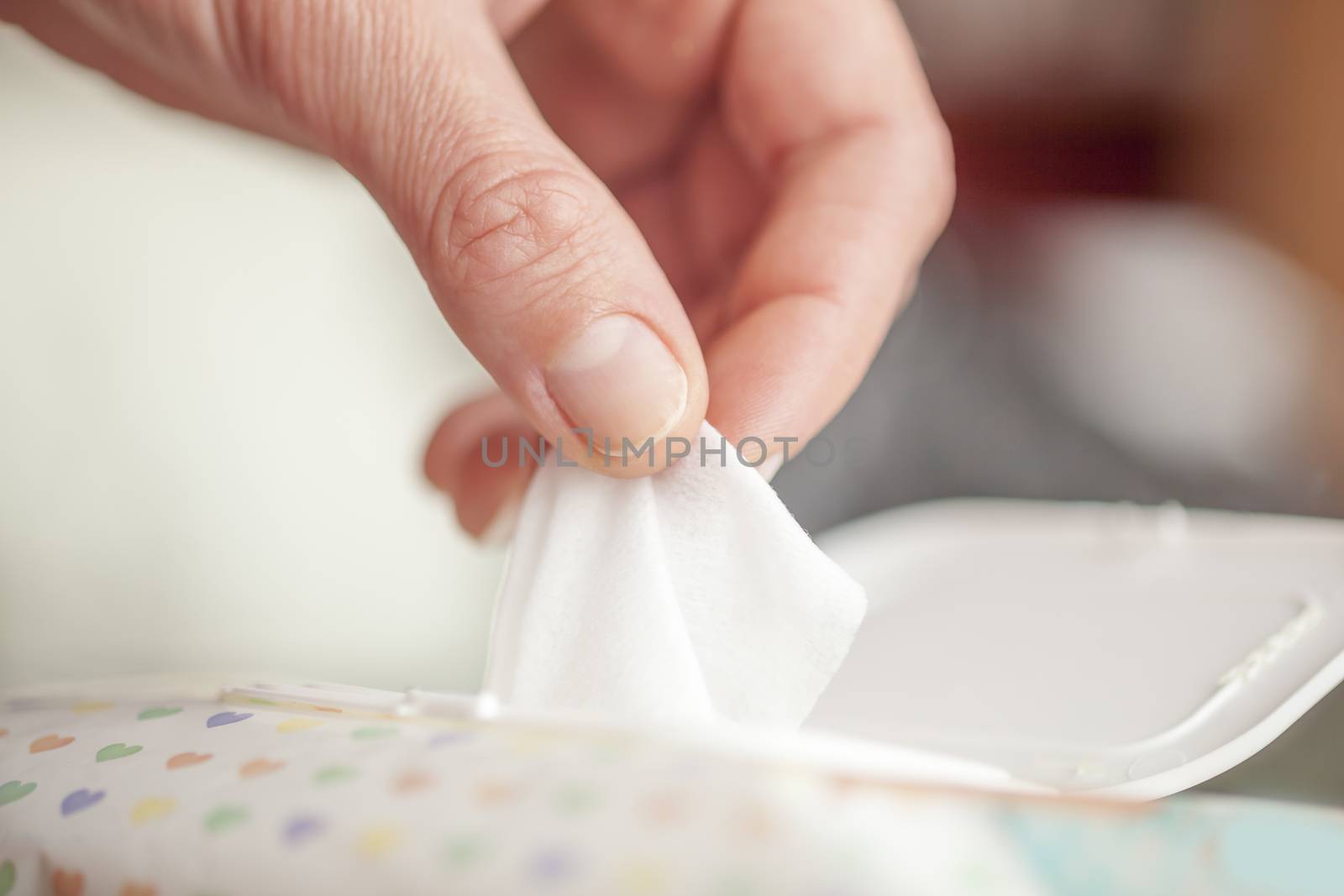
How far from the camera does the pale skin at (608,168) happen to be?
0.85 ft

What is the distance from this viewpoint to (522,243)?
253 mm

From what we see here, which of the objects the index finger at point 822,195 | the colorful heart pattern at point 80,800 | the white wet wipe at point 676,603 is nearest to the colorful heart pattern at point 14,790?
the colorful heart pattern at point 80,800

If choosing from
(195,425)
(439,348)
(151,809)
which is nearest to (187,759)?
(151,809)

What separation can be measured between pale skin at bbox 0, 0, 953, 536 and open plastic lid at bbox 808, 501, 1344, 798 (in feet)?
0.41

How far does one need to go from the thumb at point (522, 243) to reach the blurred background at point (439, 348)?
0.19 meters

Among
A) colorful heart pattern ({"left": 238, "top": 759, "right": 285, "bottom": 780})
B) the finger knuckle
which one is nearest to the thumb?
the finger knuckle

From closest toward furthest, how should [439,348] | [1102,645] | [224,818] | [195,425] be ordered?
[224,818], [1102,645], [195,425], [439,348]

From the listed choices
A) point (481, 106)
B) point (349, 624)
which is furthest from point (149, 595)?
point (481, 106)

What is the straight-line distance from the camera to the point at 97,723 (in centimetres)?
24

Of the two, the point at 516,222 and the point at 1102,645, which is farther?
the point at 1102,645

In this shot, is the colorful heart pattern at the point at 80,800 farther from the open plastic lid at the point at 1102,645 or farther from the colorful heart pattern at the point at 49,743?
the open plastic lid at the point at 1102,645

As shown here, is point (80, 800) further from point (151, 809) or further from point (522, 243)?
point (522, 243)

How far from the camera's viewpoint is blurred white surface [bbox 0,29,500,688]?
416mm

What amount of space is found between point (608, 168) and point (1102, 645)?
1.14 ft
